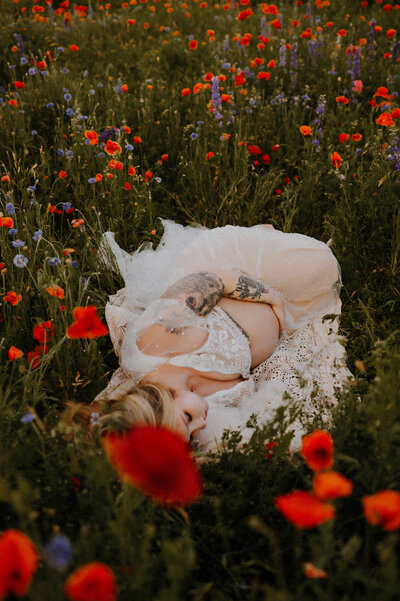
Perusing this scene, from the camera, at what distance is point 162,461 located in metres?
0.96

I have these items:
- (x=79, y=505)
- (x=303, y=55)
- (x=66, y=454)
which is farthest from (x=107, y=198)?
(x=303, y=55)

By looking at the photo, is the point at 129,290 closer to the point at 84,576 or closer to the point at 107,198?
the point at 107,198

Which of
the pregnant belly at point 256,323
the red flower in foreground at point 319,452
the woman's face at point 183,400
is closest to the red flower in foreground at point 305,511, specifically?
the red flower in foreground at point 319,452

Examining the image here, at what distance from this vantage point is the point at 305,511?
36.6 inches

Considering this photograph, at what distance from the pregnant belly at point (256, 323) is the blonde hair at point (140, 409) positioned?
26.2 inches

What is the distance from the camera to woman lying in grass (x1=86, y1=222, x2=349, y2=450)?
7.00 ft

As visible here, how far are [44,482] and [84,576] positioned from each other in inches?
30.2

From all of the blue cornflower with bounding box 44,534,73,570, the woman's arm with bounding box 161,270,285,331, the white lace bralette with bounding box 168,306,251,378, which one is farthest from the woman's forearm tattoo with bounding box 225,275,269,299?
the blue cornflower with bounding box 44,534,73,570

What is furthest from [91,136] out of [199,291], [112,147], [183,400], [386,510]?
[386,510]

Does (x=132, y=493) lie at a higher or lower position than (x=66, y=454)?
higher

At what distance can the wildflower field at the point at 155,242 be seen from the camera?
1099 millimetres

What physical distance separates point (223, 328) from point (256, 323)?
221 millimetres

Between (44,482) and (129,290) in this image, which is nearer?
(44,482)

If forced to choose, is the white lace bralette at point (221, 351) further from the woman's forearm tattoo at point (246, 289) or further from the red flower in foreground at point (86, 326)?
the red flower in foreground at point (86, 326)
